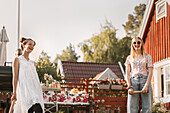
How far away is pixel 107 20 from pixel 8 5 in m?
13.7

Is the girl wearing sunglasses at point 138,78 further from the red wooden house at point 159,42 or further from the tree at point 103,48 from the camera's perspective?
the tree at point 103,48

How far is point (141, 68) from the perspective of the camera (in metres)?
5.70

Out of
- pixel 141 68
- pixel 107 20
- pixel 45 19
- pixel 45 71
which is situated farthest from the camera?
pixel 45 19

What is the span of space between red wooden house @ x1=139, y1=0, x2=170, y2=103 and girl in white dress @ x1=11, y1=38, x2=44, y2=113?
770cm

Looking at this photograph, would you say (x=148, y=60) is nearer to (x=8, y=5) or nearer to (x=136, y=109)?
(x=136, y=109)

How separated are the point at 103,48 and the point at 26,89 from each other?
27715 millimetres

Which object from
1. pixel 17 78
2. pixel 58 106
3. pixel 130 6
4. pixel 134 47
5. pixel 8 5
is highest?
pixel 130 6

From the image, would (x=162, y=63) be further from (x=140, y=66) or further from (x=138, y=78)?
(x=138, y=78)

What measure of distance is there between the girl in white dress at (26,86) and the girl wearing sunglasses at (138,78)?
1.34 meters

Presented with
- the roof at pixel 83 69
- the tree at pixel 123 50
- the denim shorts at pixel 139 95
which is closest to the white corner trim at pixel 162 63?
the denim shorts at pixel 139 95

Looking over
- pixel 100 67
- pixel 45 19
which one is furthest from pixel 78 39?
pixel 100 67

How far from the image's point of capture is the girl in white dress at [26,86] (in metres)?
5.18

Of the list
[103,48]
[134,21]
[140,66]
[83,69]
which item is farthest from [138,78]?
[134,21]

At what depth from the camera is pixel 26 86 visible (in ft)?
17.2
